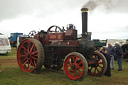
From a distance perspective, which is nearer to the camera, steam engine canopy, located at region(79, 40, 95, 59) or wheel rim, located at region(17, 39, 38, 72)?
steam engine canopy, located at region(79, 40, 95, 59)

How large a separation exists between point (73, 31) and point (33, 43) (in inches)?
62.9

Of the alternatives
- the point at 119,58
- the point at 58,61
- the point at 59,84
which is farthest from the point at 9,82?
the point at 119,58

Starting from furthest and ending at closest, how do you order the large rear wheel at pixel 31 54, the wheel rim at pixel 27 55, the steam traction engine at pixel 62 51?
the wheel rim at pixel 27 55 → the large rear wheel at pixel 31 54 → the steam traction engine at pixel 62 51

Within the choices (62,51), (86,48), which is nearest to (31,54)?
(62,51)

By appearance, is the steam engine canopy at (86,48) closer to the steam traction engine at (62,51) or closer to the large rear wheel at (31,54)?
the steam traction engine at (62,51)

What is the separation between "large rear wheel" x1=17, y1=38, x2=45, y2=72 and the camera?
6543mm

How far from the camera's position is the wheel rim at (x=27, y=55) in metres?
6.83

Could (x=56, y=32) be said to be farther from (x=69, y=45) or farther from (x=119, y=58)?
(x=119, y=58)

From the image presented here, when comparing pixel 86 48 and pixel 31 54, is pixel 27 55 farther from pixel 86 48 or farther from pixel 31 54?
pixel 86 48

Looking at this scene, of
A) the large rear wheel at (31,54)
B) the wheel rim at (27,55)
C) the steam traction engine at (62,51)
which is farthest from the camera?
the wheel rim at (27,55)

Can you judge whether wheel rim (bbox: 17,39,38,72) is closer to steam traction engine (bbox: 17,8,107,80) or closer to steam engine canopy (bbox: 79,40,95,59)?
steam traction engine (bbox: 17,8,107,80)

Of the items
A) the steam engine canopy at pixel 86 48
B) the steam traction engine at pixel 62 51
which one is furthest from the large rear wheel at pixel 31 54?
the steam engine canopy at pixel 86 48

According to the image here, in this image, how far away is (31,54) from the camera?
6.85 meters

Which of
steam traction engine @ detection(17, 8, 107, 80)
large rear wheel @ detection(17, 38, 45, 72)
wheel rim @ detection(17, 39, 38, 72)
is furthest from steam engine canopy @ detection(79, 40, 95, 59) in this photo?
wheel rim @ detection(17, 39, 38, 72)
